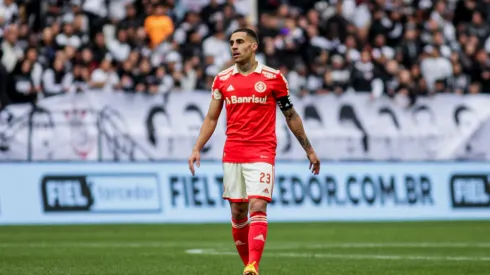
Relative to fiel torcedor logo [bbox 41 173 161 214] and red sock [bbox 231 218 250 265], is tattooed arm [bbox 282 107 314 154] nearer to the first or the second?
red sock [bbox 231 218 250 265]

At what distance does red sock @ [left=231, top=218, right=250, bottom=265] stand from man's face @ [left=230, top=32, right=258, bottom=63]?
1.62 metres

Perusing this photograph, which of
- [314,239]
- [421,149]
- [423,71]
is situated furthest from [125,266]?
[423,71]

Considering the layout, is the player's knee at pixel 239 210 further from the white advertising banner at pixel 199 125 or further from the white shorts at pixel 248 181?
the white advertising banner at pixel 199 125

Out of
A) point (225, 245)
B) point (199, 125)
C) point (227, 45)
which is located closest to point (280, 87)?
point (225, 245)

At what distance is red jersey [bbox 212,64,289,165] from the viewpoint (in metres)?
11.0

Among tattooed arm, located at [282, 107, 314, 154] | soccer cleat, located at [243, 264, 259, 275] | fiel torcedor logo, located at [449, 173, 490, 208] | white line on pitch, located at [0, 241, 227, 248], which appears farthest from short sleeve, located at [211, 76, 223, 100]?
fiel torcedor logo, located at [449, 173, 490, 208]

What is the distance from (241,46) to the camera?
1102 centimetres

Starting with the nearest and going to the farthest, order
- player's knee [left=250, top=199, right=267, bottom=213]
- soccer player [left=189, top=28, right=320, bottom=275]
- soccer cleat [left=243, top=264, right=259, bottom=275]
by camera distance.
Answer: soccer cleat [left=243, top=264, right=259, bottom=275]
player's knee [left=250, top=199, right=267, bottom=213]
soccer player [left=189, top=28, right=320, bottom=275]

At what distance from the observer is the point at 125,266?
13.3m

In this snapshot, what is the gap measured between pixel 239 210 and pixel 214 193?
12.3 metres

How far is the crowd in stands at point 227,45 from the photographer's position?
82.5 feet

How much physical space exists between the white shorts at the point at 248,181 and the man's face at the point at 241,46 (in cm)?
102

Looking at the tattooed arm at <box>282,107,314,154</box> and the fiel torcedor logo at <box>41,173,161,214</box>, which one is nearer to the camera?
the tattooed arm at <box>282,107,314,154</box>

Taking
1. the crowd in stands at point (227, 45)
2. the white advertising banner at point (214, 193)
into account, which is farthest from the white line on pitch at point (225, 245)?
the crowd in stands at point (227, 45)
